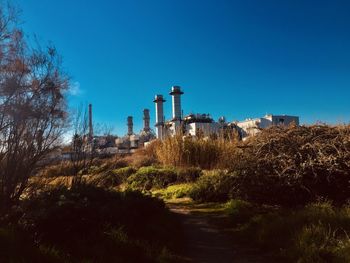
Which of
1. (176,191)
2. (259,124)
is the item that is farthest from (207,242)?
(259,124)

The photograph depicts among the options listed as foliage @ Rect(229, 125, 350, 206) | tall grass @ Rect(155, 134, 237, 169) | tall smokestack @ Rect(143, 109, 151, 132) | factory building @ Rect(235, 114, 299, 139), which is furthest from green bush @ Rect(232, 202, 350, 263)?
tall smokestack @ Rect(143, 109, 151, 132)

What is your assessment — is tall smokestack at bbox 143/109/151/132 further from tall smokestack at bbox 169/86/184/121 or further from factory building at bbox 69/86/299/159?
tall smokestack at bbox 169/86/184/121

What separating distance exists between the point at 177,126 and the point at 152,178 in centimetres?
717

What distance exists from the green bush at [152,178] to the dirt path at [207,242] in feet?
20.5

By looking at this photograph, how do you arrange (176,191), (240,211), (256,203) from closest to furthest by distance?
(240,211), (256,203), (176,191)

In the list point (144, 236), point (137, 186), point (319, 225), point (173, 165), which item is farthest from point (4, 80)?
point (173, 165)

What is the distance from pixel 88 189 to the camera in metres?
10.2

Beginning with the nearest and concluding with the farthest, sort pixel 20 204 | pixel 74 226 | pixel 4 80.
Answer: pixel 74 226, pixel 20 204, pixel 4 80

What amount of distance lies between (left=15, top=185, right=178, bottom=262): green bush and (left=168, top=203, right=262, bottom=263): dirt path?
465mm

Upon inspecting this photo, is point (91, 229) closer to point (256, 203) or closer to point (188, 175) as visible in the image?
point (256, 203)

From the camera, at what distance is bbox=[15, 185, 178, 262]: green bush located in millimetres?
6781

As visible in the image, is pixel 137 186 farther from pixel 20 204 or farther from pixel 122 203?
pixel 20 204

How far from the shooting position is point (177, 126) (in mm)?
27156

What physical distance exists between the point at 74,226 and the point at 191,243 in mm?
2787
